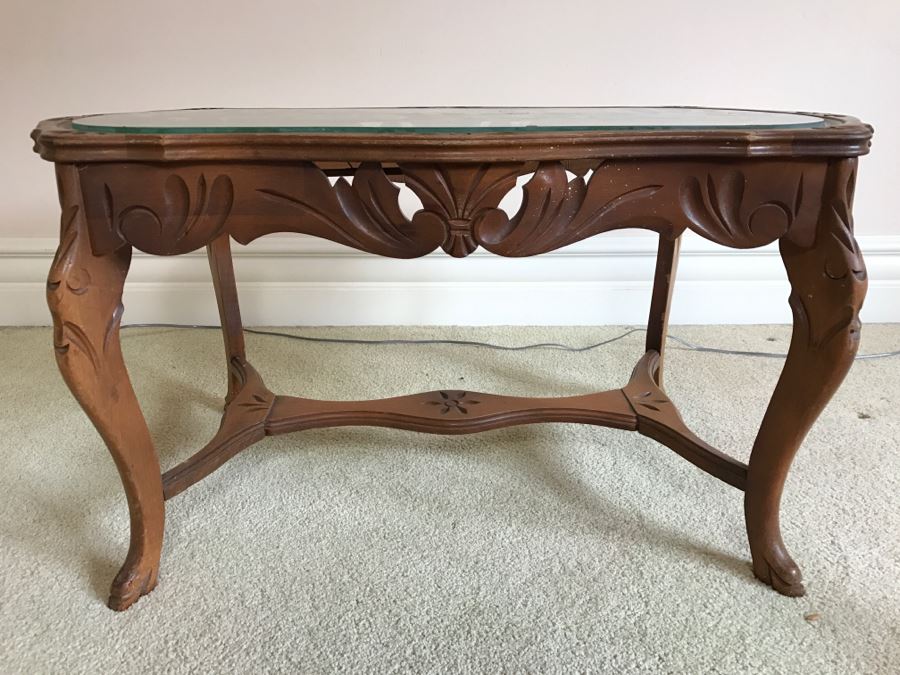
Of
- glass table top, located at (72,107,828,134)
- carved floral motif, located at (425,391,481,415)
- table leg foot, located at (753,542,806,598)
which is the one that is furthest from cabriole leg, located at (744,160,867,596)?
carved floral motif, located at (425,391,481,415)

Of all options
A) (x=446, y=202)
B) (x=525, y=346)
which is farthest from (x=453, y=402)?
(x=525, y=346)

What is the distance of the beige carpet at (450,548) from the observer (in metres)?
0.65

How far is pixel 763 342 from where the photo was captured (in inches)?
53.9

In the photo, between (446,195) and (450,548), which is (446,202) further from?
(450,548)

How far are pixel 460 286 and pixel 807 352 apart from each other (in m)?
0.85

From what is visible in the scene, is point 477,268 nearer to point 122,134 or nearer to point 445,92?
point 445,92

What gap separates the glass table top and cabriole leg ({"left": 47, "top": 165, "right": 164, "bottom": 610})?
103 millimetres

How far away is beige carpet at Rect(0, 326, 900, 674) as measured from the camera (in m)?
0.65

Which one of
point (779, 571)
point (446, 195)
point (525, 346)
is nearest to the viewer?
point (446, 195)

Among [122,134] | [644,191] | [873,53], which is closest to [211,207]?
[122,134]

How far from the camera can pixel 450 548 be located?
Result: 0.79 meters

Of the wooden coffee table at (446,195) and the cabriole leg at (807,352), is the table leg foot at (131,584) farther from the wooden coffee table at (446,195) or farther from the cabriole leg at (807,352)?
the cabriole leg at (807,352)

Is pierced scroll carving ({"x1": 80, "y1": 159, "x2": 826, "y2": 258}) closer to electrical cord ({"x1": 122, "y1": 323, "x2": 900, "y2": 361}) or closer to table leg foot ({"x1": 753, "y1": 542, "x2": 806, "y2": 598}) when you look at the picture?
table leg foot ({"x1": 753, "y1": 542, "x2": 806, "y2": 598})

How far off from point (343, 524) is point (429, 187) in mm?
454
